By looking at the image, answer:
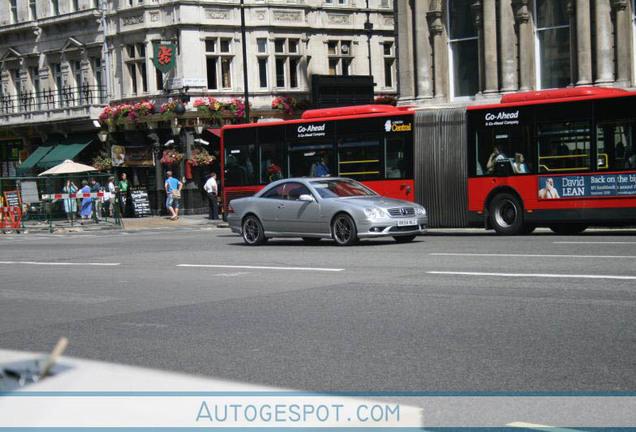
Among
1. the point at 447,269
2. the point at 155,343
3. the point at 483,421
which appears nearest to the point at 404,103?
the point at 447,269

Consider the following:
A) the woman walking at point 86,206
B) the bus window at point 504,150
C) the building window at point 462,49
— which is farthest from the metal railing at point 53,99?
the bus window at point 504,150

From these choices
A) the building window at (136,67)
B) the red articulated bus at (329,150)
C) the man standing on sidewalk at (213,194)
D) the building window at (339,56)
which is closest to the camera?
the red articulated bus at (329,150)

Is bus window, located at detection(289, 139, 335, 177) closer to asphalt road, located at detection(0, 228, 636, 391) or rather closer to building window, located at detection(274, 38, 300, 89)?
asphalt road, located at detection(0, 228, 636, 391)

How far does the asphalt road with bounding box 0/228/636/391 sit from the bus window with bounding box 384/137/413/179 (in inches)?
292

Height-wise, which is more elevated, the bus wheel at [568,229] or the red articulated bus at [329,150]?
the red articulated bus at [329,150]

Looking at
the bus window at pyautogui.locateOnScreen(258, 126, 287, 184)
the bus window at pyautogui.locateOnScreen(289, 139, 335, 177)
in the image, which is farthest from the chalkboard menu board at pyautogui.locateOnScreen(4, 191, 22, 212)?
the bus window at pyautogui.locateOnScreen(289, 139, 335, 177)

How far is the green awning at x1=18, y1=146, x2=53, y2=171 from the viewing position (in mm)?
52562

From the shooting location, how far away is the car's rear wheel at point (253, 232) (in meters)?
21.5

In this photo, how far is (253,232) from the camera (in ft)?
71.4

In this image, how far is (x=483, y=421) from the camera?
5.82 meters

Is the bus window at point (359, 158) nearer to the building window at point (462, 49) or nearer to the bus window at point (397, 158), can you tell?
the bus window at point (397, 158)

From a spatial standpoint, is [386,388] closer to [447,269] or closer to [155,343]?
[155,343]

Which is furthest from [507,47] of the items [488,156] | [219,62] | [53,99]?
[53,99]

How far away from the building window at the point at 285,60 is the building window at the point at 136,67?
6339 mm
